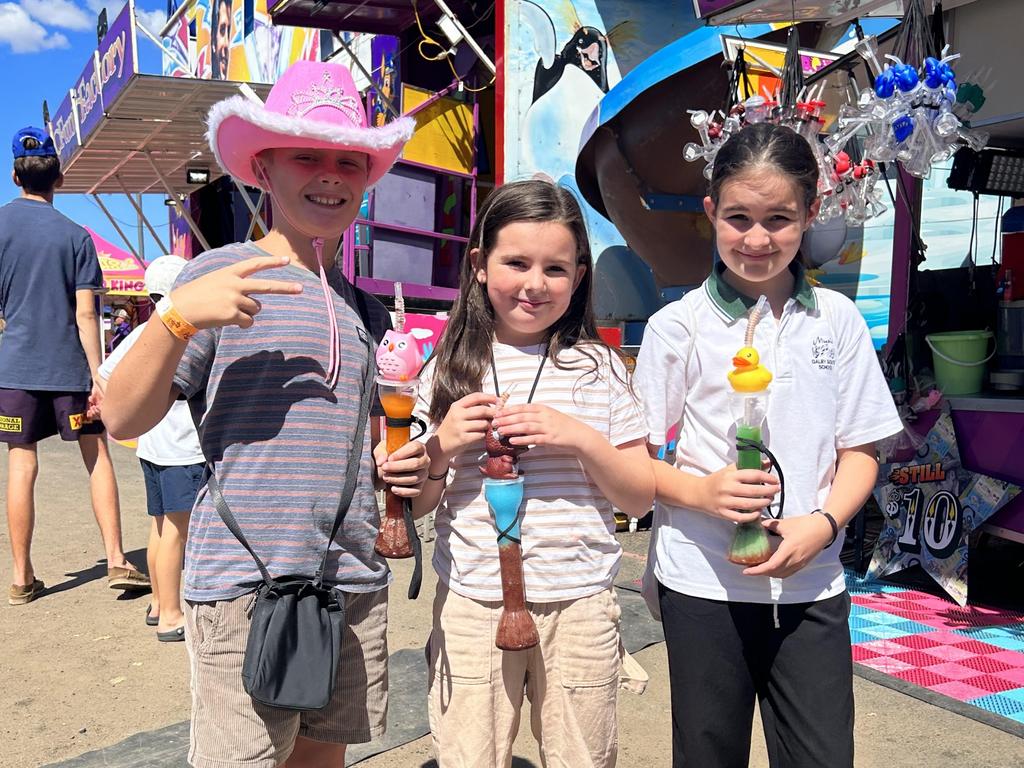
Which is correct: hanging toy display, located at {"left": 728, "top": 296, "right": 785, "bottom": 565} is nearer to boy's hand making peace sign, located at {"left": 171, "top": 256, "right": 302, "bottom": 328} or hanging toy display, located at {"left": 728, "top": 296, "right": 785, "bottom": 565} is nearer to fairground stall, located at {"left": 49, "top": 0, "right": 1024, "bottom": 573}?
boy's hand making peace sign, located at {"left": 171, "top": 256, "right": 302, "bottom": 328}

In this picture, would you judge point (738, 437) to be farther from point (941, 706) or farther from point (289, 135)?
point (941, 706)

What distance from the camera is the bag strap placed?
1.74m

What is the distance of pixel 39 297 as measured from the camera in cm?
454

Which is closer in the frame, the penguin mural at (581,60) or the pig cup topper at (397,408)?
the pig cup topper at (397,408)

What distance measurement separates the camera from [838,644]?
74.0 inches

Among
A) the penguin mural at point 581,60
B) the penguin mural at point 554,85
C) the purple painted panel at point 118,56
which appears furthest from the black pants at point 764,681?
the purple painted panel at point 118,56

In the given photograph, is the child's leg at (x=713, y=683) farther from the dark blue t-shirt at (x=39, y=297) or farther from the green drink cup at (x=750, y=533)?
the dark blue t-shirt at (x=39, y=297)

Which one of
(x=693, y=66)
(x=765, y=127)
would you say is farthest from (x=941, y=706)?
(x=693, y=66)

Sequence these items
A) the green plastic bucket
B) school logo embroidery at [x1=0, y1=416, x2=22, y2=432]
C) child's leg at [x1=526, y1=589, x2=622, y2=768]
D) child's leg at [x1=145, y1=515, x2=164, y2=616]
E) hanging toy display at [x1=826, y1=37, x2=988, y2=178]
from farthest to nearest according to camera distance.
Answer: the green plastic bucket, school logo embroidery at [x1=0, y1=416, x2=22, y2=432], child's leg at [x1=145, y1=515, x2=164, y2=616], hanging toy display at [x1=826, y1=37, x2=988, y2=178], child's leg at [x1=526, y1=589, x2=622, y2=768]

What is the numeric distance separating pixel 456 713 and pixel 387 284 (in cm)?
653

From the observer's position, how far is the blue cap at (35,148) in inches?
181

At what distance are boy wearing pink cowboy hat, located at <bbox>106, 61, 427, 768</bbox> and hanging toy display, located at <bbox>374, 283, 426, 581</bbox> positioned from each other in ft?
0.16

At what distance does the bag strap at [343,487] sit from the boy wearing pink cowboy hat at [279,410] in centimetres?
1

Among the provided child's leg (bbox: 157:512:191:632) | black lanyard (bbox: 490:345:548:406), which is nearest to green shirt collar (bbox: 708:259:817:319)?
black lanyard (bbox: 490:345:548:406)
